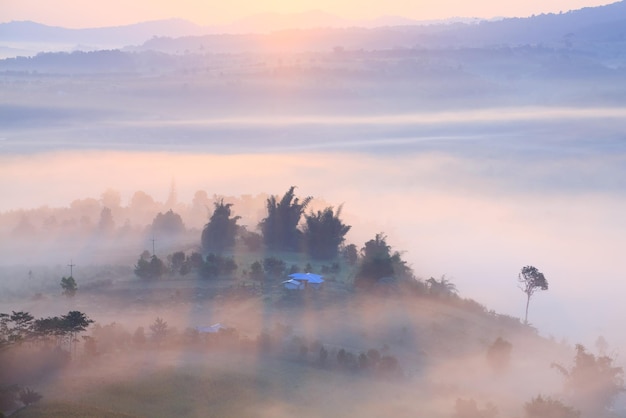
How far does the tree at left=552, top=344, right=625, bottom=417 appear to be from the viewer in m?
24.5

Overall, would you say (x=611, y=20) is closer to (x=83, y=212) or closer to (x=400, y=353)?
(x=83, y=212)

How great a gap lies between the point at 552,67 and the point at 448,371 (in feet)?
434

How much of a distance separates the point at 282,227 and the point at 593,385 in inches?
767

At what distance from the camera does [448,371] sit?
25625 millimetres

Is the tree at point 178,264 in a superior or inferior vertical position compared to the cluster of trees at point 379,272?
inferior

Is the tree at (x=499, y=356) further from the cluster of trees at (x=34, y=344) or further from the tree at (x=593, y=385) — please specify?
the cluster of trees at (x=34, y=344)

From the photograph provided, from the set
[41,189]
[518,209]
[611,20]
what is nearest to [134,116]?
[41,189]

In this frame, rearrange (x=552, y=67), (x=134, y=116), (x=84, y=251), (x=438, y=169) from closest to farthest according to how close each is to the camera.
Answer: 1. (x=84, y=251)
2. (x=438, y=169)
3. (x=134, y=116)
4. (x=552, y=67)

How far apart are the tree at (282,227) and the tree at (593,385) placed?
18245mm

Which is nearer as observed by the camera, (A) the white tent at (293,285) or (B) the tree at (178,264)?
(A) the white tent at (293,285)

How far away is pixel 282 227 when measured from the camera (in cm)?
4147

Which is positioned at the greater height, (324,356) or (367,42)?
(367,42)

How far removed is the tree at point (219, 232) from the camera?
40188 millimetres

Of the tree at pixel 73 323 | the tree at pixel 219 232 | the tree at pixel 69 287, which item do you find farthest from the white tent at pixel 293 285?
the tree at pixel 73 323
